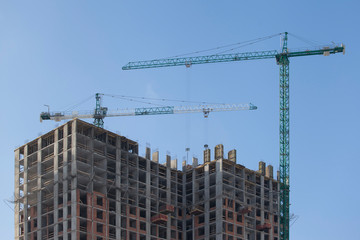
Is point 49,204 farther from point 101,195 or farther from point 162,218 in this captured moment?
point 162,218

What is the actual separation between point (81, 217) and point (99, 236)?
6372 millimetres

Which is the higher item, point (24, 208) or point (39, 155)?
point (39, 155)

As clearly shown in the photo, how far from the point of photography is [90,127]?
19450 cm

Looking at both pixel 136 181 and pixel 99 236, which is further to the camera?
pixel 136 181

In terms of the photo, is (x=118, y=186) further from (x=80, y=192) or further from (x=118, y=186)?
(x=80, y=192)

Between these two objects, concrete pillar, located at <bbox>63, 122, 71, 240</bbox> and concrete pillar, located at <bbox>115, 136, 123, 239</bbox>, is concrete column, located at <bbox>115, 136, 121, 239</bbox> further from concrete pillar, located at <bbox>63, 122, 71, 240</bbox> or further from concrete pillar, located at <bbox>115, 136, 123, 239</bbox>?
concrete pillar, located at <bbox>63, 122, 71, 240</bbox>

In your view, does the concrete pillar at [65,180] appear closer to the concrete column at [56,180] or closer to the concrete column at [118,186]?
the concrete column at [56,180]

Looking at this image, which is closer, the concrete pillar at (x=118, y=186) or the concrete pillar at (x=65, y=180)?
the concrete pillar at (x=65, y=180)

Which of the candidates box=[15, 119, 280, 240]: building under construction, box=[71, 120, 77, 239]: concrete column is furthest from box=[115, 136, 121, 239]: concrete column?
box=[71, 120, 77, 239]: concrete column

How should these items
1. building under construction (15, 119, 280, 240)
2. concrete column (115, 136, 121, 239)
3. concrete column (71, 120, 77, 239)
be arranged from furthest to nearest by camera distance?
concrete column (115, 136, 121, 239) < building under construction (15, 119, 280, 240) < concrete column (71, 120, 77, 239)

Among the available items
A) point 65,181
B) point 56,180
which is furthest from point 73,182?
point 56,180

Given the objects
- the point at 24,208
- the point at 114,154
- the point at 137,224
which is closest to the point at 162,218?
the point at 137,224

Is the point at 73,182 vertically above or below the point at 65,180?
below

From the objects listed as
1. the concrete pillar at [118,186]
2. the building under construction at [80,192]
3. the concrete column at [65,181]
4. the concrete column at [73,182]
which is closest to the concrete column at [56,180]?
the building under construction at [80,192]
